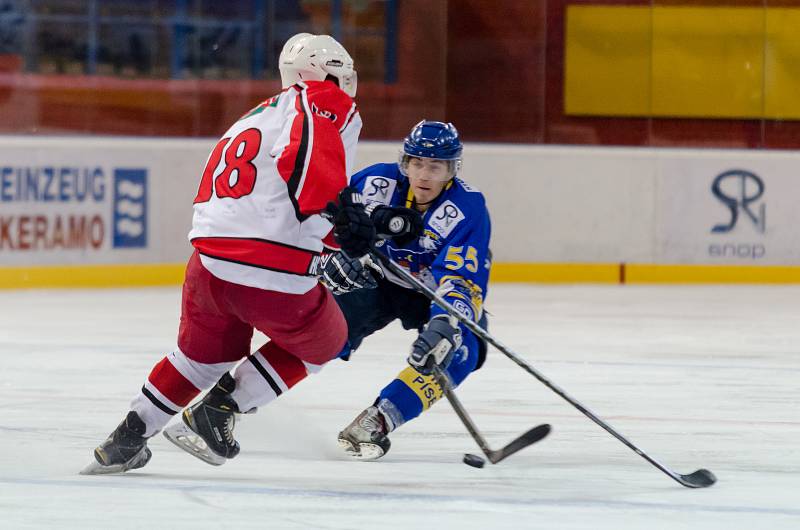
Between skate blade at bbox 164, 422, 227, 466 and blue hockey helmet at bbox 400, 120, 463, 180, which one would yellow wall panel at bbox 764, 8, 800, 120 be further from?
skate blade at bbox 164, 422, 227, 466

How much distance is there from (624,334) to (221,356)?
150 inches

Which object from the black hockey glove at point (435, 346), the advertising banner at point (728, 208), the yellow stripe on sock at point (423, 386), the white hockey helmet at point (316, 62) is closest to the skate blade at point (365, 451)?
the yellow stripe on sock at point (423, 386)

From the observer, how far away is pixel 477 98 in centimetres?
1006

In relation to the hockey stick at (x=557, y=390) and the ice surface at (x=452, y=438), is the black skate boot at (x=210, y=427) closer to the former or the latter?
the ice surface at (x=452, y=438)

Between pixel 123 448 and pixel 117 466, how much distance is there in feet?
0.17

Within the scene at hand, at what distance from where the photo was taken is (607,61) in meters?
10.5

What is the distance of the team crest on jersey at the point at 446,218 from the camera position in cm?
384

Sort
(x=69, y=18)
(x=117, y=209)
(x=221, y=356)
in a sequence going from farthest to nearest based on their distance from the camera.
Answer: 1. (x=69, y=18)
2. (x=117, y=209)
3. (x=221, y=356)

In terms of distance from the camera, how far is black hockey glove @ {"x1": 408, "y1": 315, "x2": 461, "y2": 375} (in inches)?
140

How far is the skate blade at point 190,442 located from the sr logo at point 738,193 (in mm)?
6639

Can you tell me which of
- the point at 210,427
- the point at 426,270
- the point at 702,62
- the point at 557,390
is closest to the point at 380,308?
the point at 426,270

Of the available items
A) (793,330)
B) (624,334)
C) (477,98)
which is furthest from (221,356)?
(477,98)

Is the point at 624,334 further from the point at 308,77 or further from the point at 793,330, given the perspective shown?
the point at 308,77

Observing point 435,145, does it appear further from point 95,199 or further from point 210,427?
point 95,199
